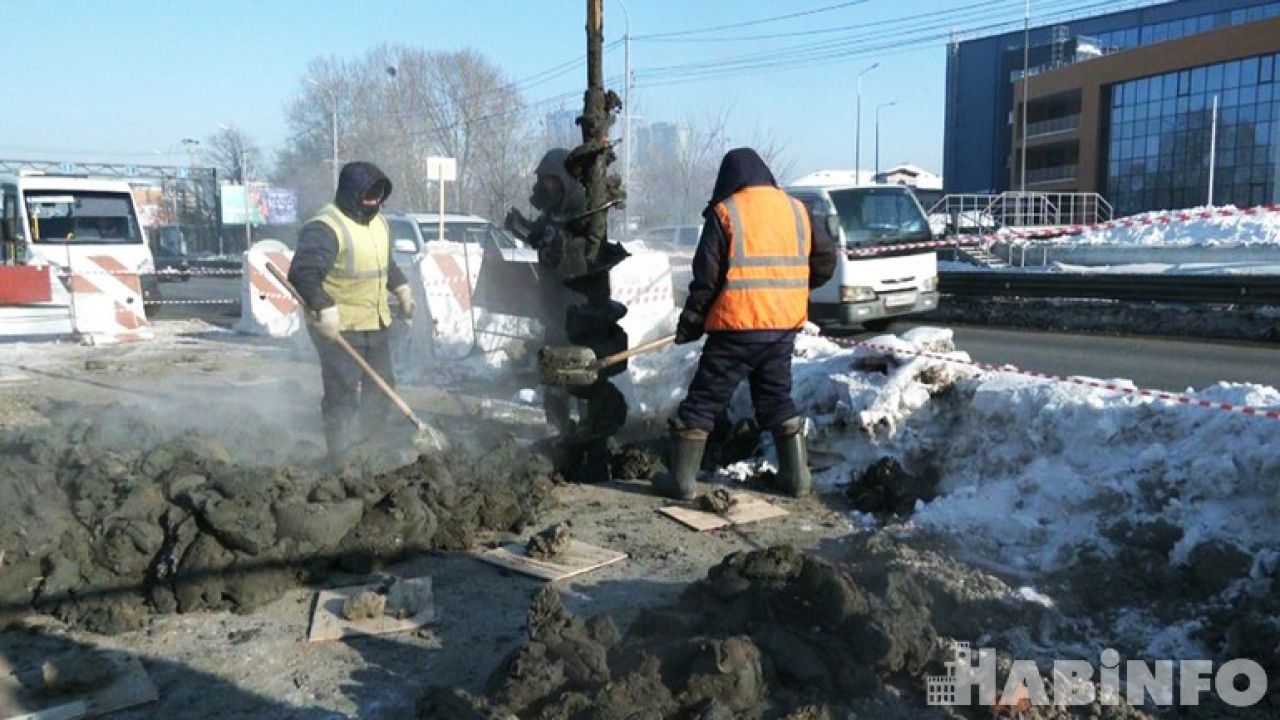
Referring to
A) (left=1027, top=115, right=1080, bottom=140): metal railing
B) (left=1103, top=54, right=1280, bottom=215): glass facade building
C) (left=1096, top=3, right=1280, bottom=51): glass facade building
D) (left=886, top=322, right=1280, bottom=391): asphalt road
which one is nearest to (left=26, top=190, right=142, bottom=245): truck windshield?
(left=886, top=322, right=1280, bottom=391): asphalt road

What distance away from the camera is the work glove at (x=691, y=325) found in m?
5.68

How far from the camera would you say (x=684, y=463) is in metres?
5.77

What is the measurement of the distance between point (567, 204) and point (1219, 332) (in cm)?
984

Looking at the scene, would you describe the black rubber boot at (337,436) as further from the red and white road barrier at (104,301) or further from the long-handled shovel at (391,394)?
the red and white road barrier at (104,301)

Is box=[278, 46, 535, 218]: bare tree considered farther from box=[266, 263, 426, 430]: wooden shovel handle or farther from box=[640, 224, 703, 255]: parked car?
box=[266, 263, 426, 430]: wooden shovel handle

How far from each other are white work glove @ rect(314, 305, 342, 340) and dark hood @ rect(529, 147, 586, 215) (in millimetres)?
2057

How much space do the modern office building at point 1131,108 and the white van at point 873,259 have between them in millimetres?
39020

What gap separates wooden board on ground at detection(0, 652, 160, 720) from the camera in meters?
3.30

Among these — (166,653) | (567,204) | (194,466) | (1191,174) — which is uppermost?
(1191,174)

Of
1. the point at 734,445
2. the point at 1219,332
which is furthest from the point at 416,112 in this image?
the point at 734,445

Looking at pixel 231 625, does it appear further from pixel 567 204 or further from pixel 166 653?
pixel 567 204

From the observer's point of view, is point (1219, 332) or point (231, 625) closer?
point (231, 625)

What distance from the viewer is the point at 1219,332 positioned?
13.1m

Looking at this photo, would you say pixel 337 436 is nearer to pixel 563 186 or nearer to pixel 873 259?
pixel 563 186
